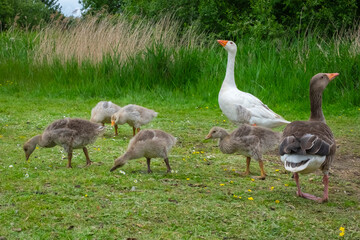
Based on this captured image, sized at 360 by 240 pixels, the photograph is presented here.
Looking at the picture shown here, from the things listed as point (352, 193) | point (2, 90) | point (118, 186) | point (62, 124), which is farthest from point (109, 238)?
point (2, 90)

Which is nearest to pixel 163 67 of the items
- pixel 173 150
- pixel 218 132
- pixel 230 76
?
pixel 230 76

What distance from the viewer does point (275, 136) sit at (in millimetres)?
7066

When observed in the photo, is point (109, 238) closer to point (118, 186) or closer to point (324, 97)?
point (118, 186)

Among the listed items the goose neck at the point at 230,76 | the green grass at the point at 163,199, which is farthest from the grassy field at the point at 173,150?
the goose neck at the point at 230,76

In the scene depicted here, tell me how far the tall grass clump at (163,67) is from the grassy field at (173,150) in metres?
0.04

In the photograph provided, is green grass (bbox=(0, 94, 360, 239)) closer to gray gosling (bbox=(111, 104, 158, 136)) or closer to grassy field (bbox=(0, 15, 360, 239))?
grassy field (bbox=(0, 15, 360, 239))

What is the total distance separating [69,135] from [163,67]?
9.10m

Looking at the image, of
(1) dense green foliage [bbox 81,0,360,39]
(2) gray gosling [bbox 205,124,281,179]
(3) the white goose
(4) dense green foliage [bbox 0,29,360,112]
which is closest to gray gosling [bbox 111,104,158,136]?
(3) the white goose

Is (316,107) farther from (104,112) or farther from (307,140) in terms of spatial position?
(104,112)

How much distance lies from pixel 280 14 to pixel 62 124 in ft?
62.7

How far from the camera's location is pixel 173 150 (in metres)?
8.71

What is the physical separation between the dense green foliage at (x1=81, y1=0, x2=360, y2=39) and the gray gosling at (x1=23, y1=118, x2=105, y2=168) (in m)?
13.2

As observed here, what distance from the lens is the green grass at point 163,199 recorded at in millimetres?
4805

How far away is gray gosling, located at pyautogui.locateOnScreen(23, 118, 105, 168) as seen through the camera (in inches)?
273
